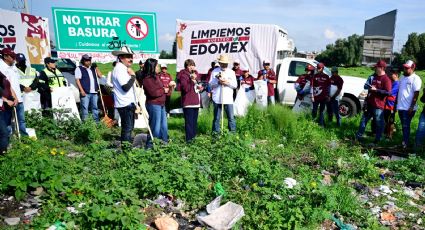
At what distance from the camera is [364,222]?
3.55 meters

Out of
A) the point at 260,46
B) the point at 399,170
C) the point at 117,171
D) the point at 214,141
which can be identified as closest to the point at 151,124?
the point at 214,141

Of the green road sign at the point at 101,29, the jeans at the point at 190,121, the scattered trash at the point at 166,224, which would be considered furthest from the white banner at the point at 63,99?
the scattered trash at the point at 166,224

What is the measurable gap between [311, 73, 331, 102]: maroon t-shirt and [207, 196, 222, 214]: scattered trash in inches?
193

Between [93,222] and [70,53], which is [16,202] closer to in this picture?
[93,222]

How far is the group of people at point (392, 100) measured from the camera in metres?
6.10

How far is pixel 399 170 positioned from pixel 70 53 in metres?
8.72

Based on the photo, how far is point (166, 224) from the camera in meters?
3.26

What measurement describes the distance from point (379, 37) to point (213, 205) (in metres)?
11.2

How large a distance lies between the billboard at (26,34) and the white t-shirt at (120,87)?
5411 millimetres

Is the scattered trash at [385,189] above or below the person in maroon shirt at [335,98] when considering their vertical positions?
below

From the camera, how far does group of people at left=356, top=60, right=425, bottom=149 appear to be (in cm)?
610

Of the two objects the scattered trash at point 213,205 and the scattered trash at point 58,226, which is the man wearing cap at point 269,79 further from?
the scattered trash at point 58,226

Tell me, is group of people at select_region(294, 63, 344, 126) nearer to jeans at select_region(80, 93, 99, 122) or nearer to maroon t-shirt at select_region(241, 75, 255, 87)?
maroon t-shirt at select_region(241, 75, 255, 87)

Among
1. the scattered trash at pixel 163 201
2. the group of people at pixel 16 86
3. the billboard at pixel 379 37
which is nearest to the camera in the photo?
the scattered trash at pixel 163 201
